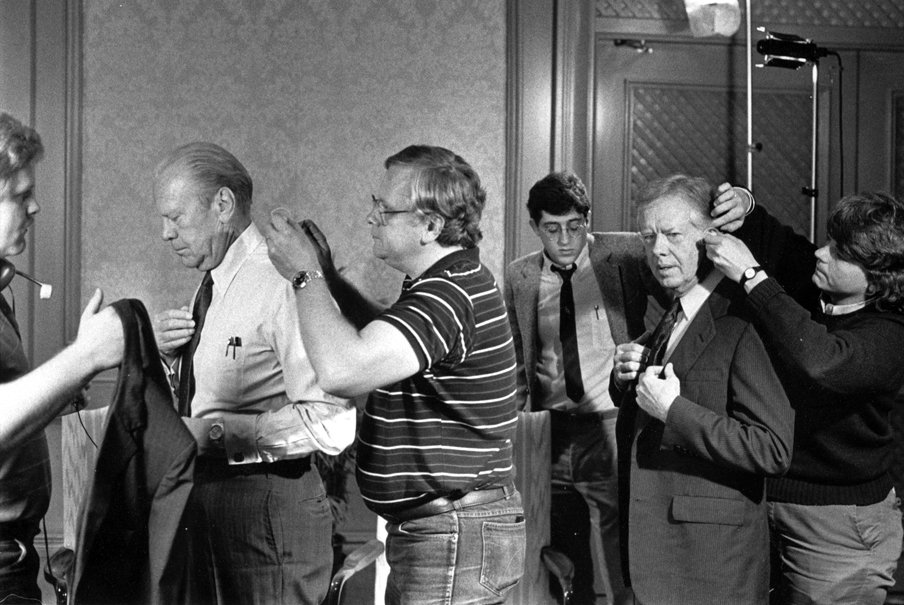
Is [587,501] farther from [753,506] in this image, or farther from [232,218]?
[232,218]

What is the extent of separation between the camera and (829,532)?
2.28m

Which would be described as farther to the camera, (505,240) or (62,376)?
(505,240)

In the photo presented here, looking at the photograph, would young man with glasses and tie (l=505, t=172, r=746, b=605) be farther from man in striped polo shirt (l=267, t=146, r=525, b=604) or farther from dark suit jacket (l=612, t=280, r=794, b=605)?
man in striped polo shirt (l=267, t=146, r=525, b=604)

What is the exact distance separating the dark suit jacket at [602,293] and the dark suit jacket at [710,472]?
3.63 ft

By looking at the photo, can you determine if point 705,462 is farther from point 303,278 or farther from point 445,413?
point 303,278

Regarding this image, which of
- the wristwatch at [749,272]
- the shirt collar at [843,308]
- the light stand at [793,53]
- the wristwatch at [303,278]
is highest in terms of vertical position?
the light stand at [793,53]

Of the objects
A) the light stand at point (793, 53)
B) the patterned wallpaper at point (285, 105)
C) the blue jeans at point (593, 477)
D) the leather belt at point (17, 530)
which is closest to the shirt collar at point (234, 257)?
the leather belt at point (17, 530)

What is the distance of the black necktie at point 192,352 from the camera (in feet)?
7.29

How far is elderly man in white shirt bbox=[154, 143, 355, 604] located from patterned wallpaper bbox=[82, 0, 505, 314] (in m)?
1.68

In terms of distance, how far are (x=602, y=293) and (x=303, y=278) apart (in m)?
1.83

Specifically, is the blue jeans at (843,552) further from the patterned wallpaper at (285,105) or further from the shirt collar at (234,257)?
the patterned wallpaper at (285,105)

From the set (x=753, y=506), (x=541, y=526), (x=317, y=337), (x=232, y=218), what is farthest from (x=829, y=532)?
(x=232, y=218)

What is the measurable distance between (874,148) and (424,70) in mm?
2002

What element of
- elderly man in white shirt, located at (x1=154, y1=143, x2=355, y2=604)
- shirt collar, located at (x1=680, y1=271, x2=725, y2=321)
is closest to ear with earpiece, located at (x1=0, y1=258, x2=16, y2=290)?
elderly man in white shirt, located at (x1=154, y1=143, x2=355, y2=604)
